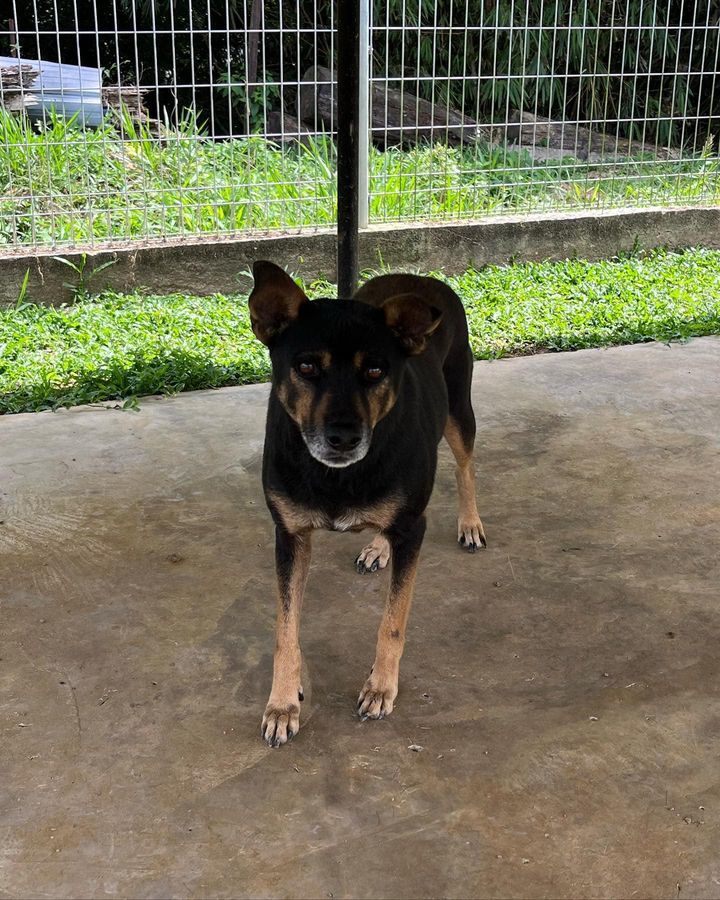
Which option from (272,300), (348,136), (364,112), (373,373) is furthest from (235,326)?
(373,373)

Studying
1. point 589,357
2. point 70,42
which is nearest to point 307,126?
point 70,42

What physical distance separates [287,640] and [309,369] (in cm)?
83

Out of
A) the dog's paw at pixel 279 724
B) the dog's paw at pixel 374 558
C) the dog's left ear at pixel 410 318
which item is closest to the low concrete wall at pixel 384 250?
the dog's paw at pixel 374 558

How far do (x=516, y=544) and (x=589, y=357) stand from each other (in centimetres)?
265

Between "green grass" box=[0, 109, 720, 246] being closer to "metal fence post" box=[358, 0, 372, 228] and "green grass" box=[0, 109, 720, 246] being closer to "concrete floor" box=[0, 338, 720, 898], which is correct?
"metal fence post" box=[358, 0, 372, 228]

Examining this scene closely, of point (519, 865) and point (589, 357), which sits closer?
point (519, 865)

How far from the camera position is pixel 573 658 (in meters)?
3.22

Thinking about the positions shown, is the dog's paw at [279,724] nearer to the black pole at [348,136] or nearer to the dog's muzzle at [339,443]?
the dog's muzzle at [339,443]

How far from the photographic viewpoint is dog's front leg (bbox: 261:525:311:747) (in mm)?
2867

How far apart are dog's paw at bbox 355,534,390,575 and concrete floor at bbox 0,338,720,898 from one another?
0.06 m

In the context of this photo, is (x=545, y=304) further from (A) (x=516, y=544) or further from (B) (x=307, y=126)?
(A) (x=516, y=544)

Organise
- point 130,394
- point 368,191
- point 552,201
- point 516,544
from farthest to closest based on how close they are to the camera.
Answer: point 552,201 → point 368,191 → point 130,394 → point 516,544

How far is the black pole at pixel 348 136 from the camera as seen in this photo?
458cm

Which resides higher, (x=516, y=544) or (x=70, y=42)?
(x=70, y=42)
